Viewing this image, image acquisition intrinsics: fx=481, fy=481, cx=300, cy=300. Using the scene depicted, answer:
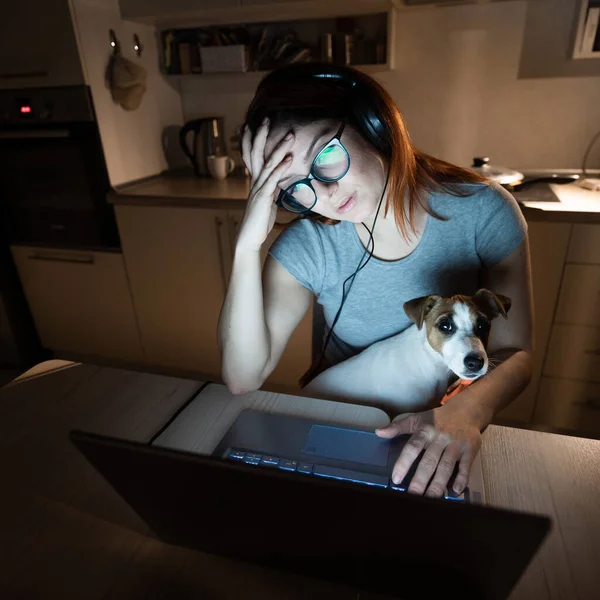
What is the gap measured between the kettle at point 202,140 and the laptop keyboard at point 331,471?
6.18ft

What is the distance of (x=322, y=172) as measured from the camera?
814mm

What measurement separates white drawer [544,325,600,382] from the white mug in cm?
157

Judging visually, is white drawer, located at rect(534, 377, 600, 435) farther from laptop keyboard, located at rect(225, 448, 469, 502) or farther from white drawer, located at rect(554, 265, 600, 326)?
laptop keyboard, located at rect(225, 448, 469, 502)

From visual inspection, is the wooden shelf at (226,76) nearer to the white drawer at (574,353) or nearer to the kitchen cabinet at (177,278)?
the kitchen cabinet at (177,278)

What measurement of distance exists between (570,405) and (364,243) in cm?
140

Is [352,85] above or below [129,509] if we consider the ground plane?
above

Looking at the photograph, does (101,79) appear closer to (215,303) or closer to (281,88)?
(215,303)

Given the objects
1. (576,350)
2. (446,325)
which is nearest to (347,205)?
(446,325)

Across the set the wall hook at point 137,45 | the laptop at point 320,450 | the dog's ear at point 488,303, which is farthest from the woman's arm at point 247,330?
the wall hook at point 137,45

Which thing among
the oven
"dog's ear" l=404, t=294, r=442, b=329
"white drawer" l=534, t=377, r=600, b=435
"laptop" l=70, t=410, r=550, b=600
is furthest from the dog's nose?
the oven

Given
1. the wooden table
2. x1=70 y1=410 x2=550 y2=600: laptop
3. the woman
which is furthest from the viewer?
the woman

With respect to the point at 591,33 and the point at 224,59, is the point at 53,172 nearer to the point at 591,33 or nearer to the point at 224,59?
the point at 224,59

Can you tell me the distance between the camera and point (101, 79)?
1.99m

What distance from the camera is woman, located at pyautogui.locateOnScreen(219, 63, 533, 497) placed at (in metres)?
0.79
